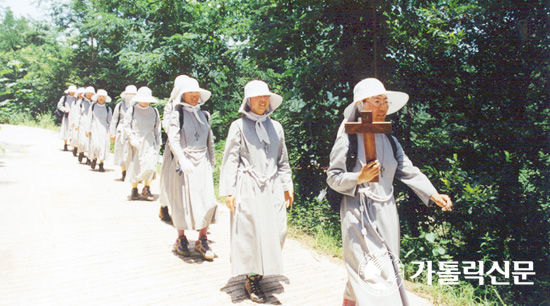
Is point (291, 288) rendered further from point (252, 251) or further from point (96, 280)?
point (96, 280)

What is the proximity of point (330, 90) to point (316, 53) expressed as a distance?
25.6 inches

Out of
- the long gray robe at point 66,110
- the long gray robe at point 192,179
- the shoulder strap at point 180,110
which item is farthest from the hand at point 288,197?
the long gray robe at point 66,110

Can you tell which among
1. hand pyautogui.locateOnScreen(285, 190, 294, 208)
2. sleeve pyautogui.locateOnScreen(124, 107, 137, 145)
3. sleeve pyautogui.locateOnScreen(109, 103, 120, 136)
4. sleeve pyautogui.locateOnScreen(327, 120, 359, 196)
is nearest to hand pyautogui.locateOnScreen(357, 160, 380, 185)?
sleeve pyautogui.locateOnScreen(327, 120, 359, 196)

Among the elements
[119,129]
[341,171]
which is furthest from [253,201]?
[119,129]

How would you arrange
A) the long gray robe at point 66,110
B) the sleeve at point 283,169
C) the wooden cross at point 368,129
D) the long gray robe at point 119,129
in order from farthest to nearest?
the long gray robe at point 66,110
the long gray robe at point 119,129
the sleeve at point 283,169
the wooden cross at point 368,129

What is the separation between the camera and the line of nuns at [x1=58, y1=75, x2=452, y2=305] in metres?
3.29

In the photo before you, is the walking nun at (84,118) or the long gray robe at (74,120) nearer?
the walking nun at (84,118)

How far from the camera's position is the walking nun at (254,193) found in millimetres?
4160

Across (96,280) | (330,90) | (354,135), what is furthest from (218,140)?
(354,135)

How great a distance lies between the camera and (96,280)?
4.55 metres

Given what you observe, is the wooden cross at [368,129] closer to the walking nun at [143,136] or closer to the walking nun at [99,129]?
the walking nun at [143,136]

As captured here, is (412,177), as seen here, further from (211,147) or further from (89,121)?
(89,121)

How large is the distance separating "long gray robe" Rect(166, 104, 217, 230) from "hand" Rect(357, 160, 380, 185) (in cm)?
265

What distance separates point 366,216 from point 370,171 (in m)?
0.42
